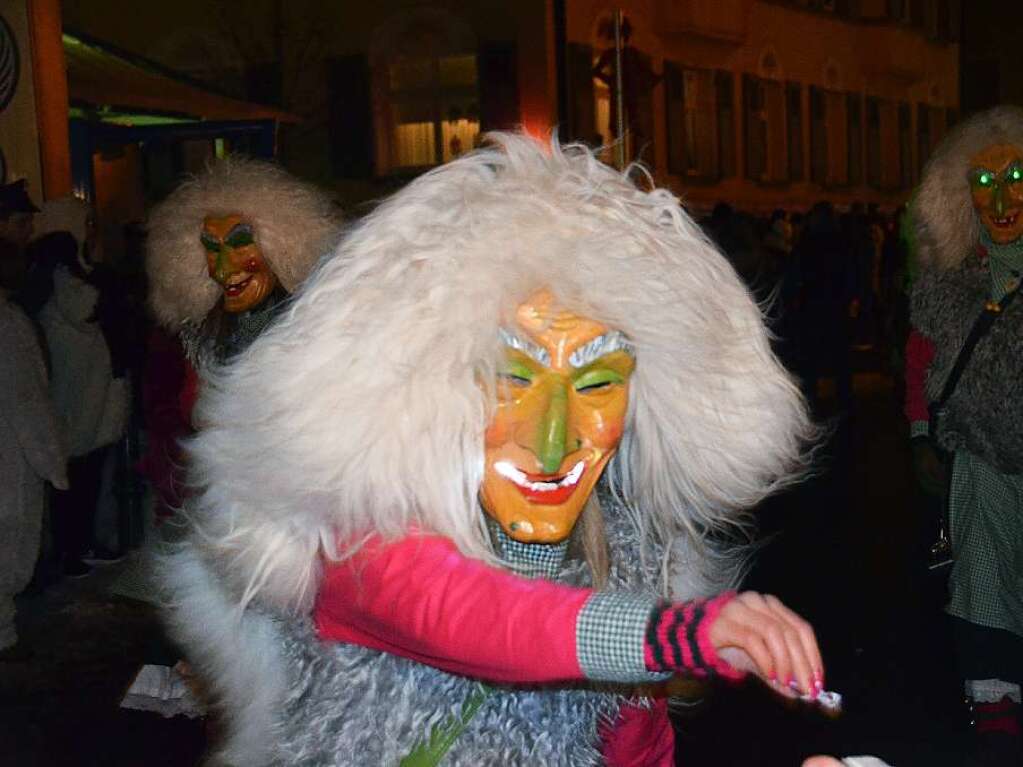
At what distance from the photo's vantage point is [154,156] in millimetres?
21156

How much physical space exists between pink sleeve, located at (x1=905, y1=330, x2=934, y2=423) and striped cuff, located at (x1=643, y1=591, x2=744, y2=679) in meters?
3.73

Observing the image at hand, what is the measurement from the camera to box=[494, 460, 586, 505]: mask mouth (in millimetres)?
2256

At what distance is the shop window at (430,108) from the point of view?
65.6ft

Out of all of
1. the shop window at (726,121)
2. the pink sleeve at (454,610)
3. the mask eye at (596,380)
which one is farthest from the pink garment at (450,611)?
the shop window at (726,121)

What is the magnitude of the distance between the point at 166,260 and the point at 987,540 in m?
3.25

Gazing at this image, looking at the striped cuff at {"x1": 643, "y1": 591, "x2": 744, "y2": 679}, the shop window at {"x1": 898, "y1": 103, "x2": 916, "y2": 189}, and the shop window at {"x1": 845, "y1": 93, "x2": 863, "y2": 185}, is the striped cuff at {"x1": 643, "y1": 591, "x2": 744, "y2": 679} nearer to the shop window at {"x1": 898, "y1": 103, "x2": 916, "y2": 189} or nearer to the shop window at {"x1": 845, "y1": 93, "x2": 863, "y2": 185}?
the shop window at {"x1": 845, "y1": 93, "x2": 863, "y2": 185}

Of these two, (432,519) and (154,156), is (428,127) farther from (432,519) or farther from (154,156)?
(432,519)

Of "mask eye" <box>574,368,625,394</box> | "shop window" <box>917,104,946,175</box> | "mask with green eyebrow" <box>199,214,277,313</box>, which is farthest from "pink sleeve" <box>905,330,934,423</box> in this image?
"shop window" <box>917,104,946,175</box>

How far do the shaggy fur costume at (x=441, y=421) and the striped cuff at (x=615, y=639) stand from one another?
0.36m

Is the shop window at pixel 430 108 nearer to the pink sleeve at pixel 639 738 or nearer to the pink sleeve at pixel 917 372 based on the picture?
the pink sleeve at pixel 917 372

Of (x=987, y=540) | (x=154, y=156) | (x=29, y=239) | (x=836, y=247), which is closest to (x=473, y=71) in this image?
(x=154, y=156)

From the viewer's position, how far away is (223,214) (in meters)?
5.70

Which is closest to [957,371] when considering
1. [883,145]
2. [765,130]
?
[765,130]

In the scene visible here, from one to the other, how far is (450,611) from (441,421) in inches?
12.3
